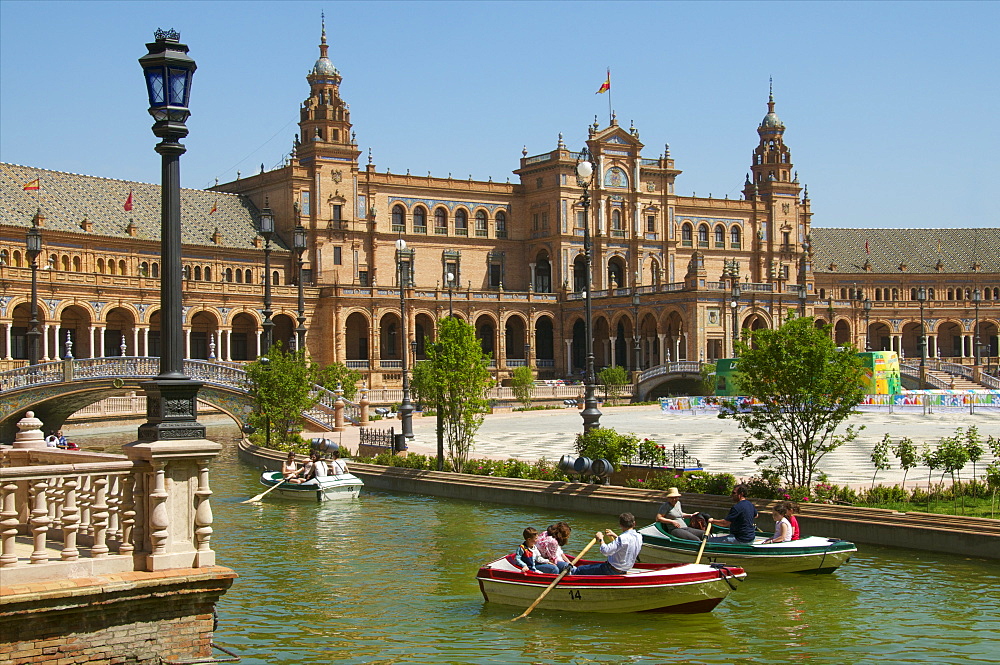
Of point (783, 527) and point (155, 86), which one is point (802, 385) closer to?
point (783, 527)

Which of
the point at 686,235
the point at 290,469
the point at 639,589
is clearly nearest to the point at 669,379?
the point at 686,235

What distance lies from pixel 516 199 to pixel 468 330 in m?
63.4

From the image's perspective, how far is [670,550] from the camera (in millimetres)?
19094

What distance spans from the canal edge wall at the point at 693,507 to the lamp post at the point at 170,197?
13.6 metres

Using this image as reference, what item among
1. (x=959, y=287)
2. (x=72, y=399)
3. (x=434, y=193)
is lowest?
(x=72, y=399)

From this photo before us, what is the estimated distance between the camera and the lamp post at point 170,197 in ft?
37.9

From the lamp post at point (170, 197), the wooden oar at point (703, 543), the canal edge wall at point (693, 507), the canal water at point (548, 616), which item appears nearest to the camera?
the lamp post at point (170, 197)

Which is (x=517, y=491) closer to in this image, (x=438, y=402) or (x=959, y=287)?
(x=438, y=402)

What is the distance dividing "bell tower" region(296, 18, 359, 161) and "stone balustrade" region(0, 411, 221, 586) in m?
71.6

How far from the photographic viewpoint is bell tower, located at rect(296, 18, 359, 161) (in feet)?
268

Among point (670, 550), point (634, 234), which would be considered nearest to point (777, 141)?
point (634, 234)

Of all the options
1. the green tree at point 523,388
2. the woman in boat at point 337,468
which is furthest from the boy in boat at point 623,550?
the green tree at point 523,388

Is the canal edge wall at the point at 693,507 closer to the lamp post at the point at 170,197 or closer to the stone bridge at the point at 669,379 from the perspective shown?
the lamp post at the point at 170,197

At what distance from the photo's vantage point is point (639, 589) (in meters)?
16.4
